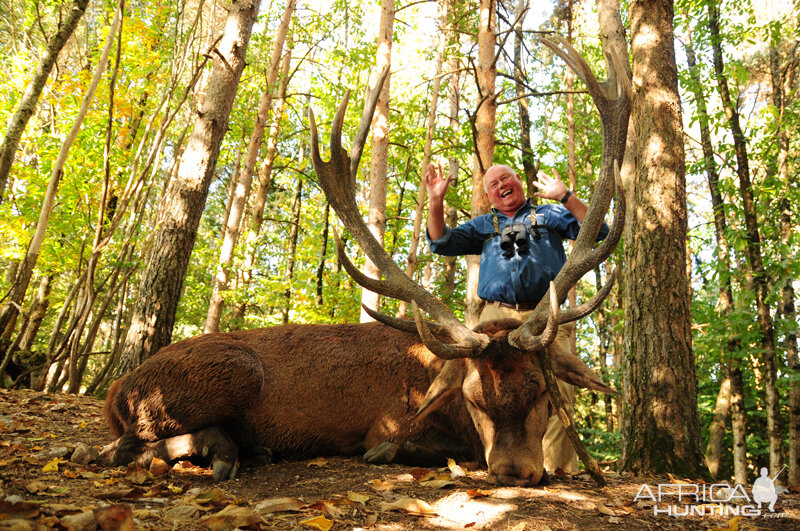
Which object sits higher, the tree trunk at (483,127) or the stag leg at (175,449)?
the tree trunk at (483,127)

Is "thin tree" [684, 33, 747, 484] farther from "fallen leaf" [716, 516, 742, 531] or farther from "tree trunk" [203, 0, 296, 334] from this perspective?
"tree trunk" [203, 0, 296, 334]

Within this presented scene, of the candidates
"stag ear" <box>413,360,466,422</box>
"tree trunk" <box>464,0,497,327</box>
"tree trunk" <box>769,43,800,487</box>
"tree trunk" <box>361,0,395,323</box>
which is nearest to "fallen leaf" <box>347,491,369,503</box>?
"stag ear" <box>413,360,466,422</box>

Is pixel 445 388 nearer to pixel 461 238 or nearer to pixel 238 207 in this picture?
pixel 461 238

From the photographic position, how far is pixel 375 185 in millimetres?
9430

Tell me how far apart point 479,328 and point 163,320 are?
4.48 m

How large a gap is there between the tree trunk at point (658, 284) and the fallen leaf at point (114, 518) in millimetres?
3793

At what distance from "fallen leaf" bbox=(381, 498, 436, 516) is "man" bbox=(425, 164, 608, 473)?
2023mm

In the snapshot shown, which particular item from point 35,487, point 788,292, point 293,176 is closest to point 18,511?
point 35,487

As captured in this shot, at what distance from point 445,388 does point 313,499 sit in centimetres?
128

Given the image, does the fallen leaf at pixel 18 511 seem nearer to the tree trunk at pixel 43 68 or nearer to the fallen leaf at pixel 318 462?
the fallen leaf at pixel 318 462

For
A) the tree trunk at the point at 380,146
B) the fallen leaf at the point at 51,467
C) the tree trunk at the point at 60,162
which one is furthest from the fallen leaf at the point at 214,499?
the tree trunk at the point at 380,146

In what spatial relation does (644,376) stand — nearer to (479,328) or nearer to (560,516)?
(479,328)

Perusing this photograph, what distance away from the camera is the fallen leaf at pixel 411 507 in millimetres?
2852

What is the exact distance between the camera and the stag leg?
3988mm
